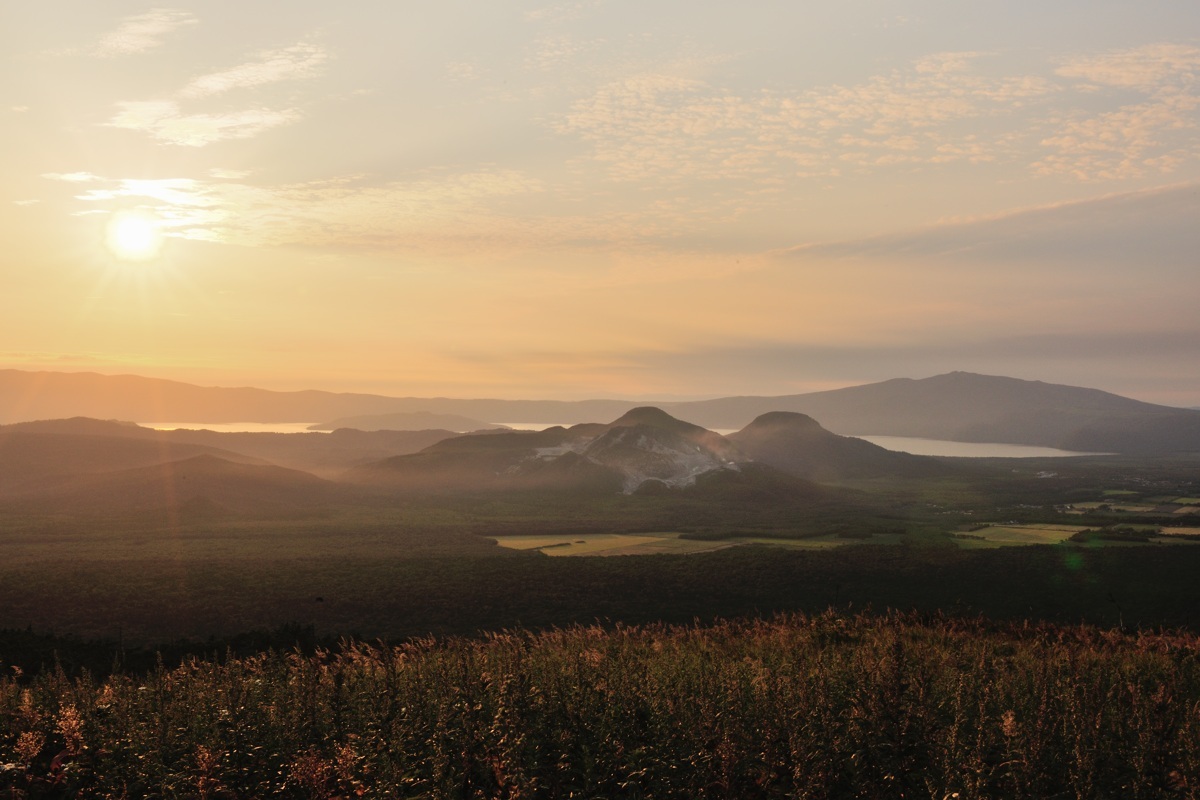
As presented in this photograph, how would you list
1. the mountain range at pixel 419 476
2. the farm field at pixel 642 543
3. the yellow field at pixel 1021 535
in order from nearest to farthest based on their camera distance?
1. the yellow field at pixel 1021 535
2. the farm field at pixel 642 543
3. the mountain range at pixel 419 476

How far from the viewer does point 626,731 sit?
397 inches

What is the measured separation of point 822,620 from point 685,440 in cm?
16965

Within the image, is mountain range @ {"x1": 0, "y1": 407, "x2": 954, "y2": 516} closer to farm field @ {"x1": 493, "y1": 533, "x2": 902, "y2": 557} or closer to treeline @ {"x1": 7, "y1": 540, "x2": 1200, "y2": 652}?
farm field @ {"x1": 493, "y1": 533, "x2": 902, "y2": 557}

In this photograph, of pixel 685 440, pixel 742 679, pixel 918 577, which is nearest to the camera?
pixel 742 679

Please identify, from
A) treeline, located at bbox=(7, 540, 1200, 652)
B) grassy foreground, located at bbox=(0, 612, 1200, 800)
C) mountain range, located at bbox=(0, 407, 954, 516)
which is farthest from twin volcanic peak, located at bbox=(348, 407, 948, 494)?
grassy foreground, located at bbox=(0, 612, 1200, 800)

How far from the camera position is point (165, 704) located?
12586mm

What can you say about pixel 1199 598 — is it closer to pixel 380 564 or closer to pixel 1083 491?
pixel 380 564

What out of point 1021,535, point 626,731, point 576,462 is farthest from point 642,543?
point 576,462

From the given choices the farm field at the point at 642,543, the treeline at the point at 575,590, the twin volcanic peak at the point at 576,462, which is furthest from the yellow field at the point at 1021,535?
the twin volcanic peak at the point at 576,462

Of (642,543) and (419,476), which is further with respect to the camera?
(419,476)

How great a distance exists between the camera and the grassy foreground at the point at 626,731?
8.85 m

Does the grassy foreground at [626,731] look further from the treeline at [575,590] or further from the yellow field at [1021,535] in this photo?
the yellow field at [1021,535]

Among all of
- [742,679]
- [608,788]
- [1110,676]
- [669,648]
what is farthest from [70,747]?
[1110,676]

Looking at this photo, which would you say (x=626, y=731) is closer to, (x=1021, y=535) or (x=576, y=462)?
(x=1021, y=535)
